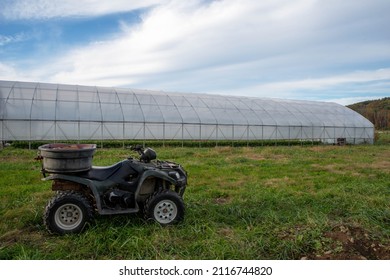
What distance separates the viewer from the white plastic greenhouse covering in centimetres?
1881

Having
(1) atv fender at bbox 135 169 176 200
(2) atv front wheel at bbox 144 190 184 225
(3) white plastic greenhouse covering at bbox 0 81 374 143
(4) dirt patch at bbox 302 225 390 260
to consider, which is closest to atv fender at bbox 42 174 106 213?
(1) atv fender at bbox 135 169 176 200

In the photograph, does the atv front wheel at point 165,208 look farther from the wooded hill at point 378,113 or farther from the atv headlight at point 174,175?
the wooded hill at point 378,113

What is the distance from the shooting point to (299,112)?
2789 cm

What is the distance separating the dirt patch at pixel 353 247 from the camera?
3.65m

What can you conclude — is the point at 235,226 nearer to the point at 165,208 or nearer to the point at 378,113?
the point at 165,208

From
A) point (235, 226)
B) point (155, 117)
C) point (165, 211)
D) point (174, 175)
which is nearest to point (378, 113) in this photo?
point (155, 117)

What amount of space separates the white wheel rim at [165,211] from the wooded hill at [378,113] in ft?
205

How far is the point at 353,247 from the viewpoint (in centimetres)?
382

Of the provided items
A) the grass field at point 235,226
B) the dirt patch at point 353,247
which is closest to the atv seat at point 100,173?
the grass field at point 235,226

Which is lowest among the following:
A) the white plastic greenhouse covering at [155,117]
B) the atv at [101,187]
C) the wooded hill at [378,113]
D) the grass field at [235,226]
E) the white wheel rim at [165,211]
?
the grass field at [235,226]

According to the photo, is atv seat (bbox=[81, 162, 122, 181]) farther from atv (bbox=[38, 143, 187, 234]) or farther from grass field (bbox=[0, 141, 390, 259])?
grass field (bbox=[0, 141, 390, 259])

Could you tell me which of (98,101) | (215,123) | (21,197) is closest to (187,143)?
(215,123)
